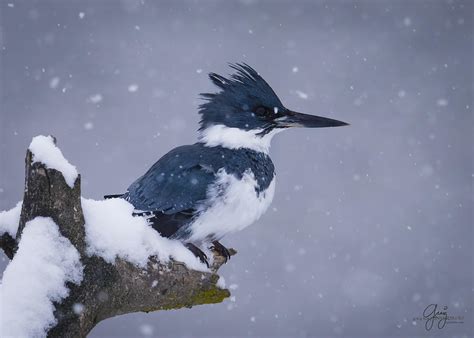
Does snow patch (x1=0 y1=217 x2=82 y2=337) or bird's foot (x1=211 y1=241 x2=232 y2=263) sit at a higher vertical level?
bird's foot (x1=211 y1=241 x2=232 y2=263)

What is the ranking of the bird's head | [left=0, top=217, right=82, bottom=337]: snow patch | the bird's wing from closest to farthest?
[left=0, top=217, right=82, bottom=337]: snow patch
the bird's wing
the bird's head

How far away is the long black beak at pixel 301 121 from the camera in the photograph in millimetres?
3039

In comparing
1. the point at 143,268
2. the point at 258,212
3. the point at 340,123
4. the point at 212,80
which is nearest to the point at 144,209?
the point at 143,268

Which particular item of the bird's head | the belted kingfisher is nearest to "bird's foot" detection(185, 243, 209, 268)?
the belted kingfisher

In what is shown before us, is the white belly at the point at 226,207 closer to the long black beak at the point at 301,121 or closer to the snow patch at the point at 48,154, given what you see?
the long black beak at the point at 301,121

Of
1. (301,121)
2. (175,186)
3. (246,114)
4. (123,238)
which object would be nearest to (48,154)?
(123,238)

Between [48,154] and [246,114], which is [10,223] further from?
[246,114]

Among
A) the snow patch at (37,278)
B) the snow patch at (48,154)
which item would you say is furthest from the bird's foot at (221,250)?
the snow patch at (48,154)

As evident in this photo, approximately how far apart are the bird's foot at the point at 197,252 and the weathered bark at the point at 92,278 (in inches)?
7.3

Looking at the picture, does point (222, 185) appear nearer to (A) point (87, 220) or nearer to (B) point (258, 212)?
(B) point (258, 212)

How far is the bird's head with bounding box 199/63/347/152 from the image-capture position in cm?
299

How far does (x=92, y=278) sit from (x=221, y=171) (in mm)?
872

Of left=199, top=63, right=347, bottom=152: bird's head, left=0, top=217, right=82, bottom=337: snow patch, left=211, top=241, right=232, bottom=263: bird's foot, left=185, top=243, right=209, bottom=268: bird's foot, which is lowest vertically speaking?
left=0, top=217, right=82, bottom=337: snow patch

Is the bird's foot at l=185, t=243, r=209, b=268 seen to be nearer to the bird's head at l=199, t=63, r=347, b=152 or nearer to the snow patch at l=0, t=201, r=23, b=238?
the bird's head at l=199, t=63, r=347, b=152
